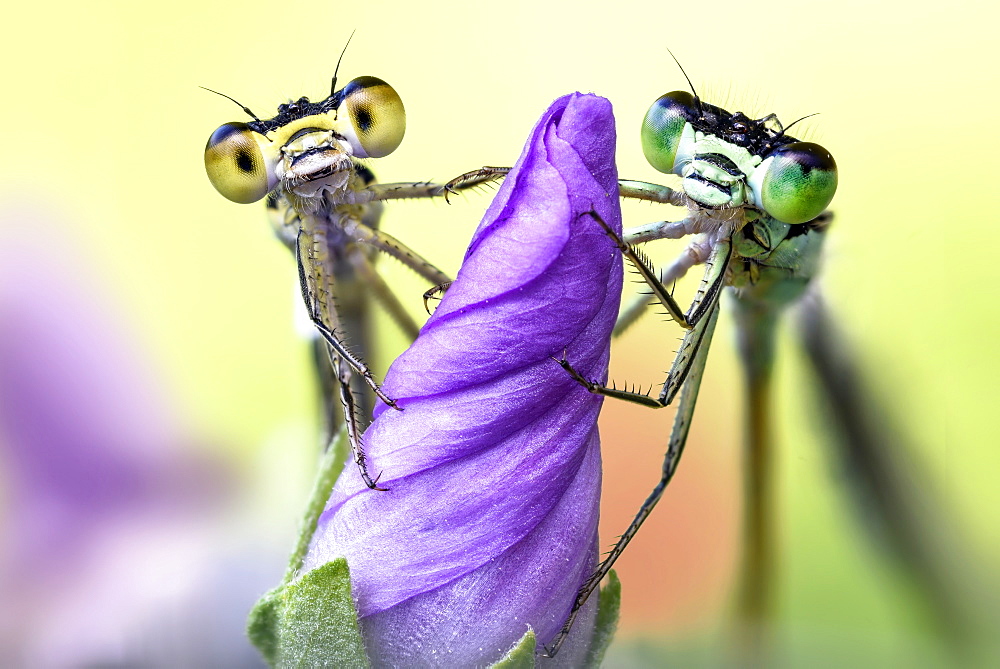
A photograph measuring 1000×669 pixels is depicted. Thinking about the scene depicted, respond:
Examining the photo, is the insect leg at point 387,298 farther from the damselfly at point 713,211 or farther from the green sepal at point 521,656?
the green sepal at point 521,656

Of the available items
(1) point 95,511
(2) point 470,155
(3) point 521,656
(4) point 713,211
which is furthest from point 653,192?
(2) point 470,155

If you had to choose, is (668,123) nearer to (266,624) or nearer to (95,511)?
A: (266,624)

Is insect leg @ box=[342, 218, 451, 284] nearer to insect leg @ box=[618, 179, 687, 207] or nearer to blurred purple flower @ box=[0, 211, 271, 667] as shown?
insect leg @ box=[618, 179, 687, 207]

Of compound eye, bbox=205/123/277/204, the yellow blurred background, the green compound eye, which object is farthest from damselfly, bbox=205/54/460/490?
the yellow blurred background

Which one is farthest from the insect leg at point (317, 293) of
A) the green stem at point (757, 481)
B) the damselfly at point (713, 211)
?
the green stem at point (757, 481)

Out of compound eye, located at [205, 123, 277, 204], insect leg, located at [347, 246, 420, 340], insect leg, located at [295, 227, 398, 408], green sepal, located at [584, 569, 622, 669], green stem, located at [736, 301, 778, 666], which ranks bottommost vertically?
green stem, located at [736, 301, 778, 666]

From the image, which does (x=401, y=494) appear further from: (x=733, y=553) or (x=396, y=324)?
(x=733, y=553)

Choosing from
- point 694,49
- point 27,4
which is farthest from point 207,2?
point 694,49
